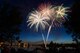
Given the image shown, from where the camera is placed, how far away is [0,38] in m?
49.8

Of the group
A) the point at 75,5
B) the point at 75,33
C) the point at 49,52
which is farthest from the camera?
the point at 75,33

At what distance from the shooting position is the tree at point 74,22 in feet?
151

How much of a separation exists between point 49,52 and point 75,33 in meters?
14.6

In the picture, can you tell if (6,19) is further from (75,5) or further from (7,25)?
(75,5)

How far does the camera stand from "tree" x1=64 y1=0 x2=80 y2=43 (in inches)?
1815

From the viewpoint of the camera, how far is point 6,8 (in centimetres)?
5025

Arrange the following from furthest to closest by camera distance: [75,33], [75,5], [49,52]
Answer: [75,33], [75,5], [49,52]

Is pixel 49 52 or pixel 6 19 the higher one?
pixel 6 19

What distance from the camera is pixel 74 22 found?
47.3 m

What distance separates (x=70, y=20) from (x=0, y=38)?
14.3 metres

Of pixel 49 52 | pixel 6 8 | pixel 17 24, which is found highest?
pixel 6 8

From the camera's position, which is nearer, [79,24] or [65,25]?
[79,24]

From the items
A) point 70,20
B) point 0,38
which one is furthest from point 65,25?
point 0,38

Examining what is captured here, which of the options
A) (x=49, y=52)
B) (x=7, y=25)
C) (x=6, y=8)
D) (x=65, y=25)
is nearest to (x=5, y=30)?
(x=7, y=25)
